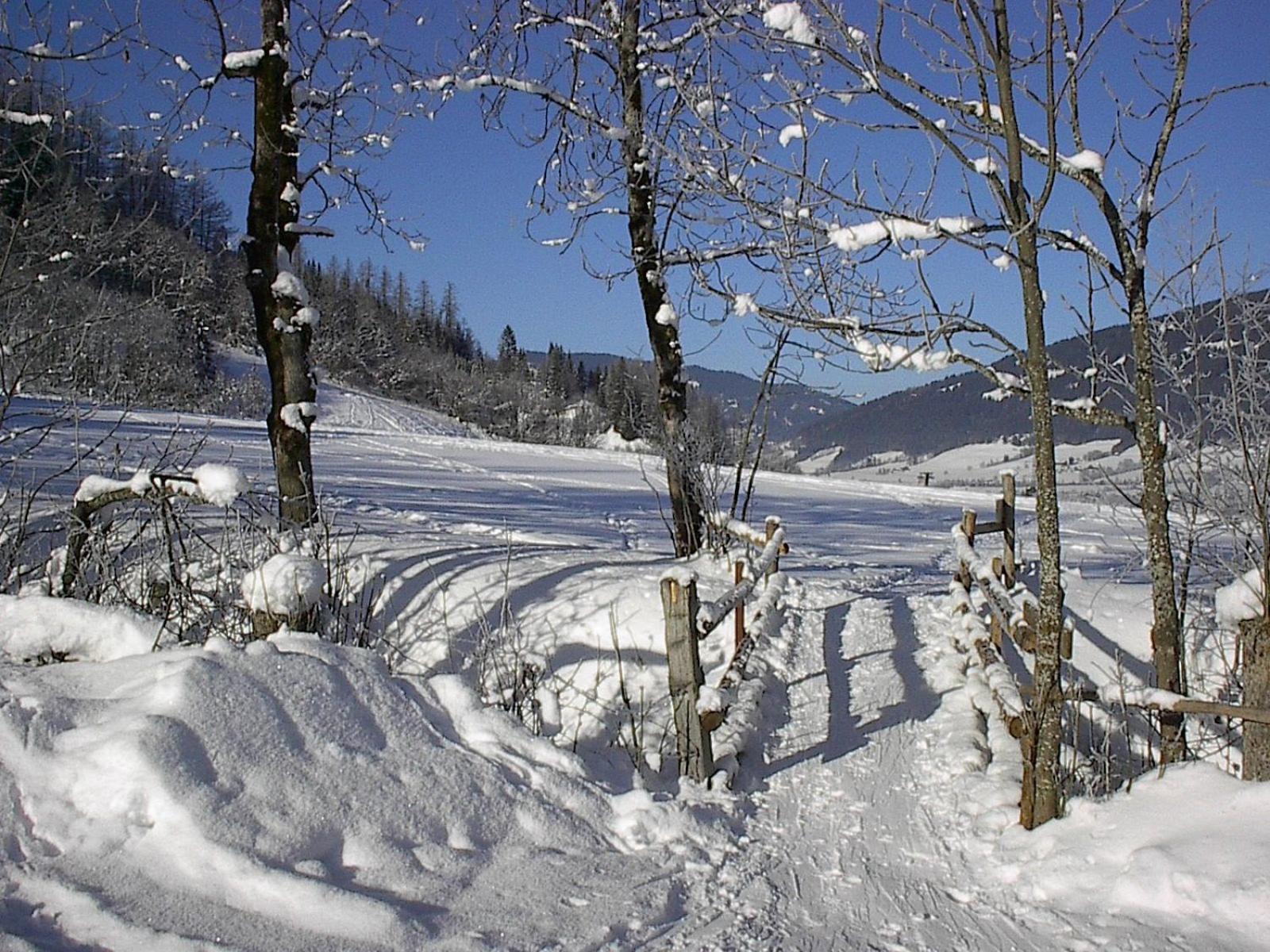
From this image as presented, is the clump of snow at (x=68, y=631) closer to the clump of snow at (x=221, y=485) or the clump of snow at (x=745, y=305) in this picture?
the clump of snow at (x=221, y=485)

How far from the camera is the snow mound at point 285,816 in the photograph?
2.57 m

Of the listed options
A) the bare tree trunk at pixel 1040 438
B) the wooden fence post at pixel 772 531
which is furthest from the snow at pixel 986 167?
the wooden fence post at pixel 772 531

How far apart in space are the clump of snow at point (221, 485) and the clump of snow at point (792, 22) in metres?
3.38

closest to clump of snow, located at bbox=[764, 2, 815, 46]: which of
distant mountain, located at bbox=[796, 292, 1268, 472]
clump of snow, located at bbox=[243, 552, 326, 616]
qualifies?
clump of snow, located at bbox=[243, 552, 326, 616]

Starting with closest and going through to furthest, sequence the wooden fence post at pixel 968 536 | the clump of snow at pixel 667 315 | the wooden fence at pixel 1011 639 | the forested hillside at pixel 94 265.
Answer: the wooden fence at pixel 1011 639, the forested hillside at pixel 94 265, the wooden fence post at pixel 968 536, the clump of snow at pixel 667 315

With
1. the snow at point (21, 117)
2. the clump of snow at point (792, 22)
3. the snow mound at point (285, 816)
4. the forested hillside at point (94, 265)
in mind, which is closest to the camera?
the snow mound at point (285, 816)

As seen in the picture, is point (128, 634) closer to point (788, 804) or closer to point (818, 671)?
point (788, 804)

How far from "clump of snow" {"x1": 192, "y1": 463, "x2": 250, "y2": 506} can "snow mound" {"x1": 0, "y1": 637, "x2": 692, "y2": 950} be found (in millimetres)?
1127

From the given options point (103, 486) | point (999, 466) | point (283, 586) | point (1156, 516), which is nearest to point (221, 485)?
point (283, 586)

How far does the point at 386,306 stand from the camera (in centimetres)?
11050

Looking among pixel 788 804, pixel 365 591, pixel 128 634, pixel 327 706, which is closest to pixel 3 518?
pixel 365 591

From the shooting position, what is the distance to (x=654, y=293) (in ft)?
31.1

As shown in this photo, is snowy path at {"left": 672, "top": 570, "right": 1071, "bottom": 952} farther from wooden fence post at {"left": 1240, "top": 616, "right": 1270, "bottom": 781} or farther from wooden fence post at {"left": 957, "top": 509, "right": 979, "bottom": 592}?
wooden fence post at {"left": 957, "top": 509, "right": 979, "bottom": 592}

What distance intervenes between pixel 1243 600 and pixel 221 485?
16.8 ft
